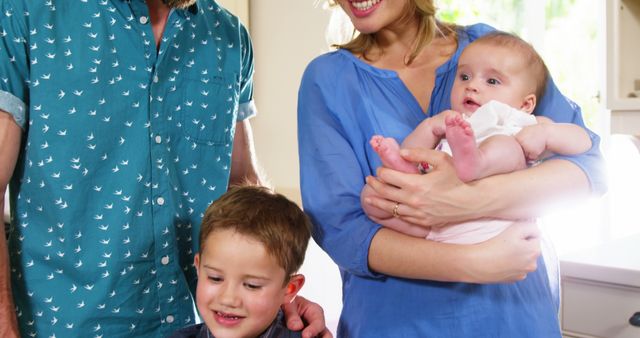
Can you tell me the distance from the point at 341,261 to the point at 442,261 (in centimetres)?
18

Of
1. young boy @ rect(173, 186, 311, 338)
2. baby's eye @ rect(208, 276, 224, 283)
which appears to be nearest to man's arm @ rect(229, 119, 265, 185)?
young boy @ rect(173, 186, 311, 338)

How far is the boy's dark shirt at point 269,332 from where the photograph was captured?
129 centimetres

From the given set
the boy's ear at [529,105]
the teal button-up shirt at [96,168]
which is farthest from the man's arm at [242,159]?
the boy's ear at [529,105]

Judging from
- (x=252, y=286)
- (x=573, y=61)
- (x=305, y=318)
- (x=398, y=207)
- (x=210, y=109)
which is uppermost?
(x=210, y=109)

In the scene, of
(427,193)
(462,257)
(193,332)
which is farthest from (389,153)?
(193,332)

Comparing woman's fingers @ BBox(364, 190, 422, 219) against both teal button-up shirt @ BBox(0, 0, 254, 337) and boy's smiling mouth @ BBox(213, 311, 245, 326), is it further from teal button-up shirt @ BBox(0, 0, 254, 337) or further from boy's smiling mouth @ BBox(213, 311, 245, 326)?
→ teal button-up shirt @ BBox(0, 0, 254, 337)

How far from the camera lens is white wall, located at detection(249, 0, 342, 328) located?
4.01 meters

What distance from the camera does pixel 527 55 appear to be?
1312 millimetres

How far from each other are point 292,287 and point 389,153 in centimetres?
34

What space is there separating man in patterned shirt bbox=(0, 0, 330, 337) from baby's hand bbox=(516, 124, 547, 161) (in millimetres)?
504

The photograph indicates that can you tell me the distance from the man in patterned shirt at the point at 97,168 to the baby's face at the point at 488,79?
1.64 feet

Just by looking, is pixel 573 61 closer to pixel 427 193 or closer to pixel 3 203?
pixel 427 193

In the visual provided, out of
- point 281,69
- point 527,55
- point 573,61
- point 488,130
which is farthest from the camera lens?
point 281,69

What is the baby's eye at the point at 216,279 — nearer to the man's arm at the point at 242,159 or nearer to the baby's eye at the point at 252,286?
the baby's eye at the point at 252,286
